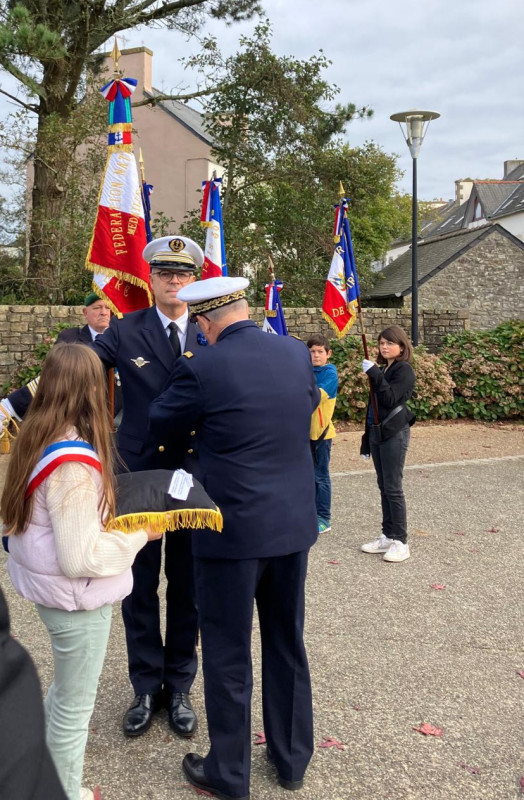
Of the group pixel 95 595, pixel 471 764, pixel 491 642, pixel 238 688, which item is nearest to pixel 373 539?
pixel 491 642

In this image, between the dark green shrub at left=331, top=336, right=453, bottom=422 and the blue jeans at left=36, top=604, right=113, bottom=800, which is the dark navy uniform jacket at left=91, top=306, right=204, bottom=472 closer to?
the blue jeans at left=36, top=604, right=113, bottom=800

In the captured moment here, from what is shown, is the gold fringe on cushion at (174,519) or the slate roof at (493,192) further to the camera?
the slate roof at (493,192)

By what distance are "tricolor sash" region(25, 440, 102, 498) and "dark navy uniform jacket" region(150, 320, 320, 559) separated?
1.75 feet

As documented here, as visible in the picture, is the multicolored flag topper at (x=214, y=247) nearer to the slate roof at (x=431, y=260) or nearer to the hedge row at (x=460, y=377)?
the hedge row at (x=460, y=377)

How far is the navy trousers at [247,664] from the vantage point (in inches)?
121

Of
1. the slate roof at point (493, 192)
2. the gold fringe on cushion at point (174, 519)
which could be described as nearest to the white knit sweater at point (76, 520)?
the gold fringe on cushion at point (174, 519)

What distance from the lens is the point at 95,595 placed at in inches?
105

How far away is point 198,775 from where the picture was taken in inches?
126

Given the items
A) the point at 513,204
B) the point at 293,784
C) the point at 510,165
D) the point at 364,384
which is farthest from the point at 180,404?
the point at 510,165

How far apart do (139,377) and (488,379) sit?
1183 centimetres

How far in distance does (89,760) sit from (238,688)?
2.86 feet

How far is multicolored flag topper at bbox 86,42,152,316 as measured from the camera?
184 inches

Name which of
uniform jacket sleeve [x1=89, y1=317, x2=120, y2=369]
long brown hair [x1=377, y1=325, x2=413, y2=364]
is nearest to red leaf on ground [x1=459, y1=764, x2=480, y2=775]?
uniform jacket sleeve [x1=89, y1=317, x2=120, y2=369]

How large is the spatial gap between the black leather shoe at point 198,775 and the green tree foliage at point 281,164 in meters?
14.7
